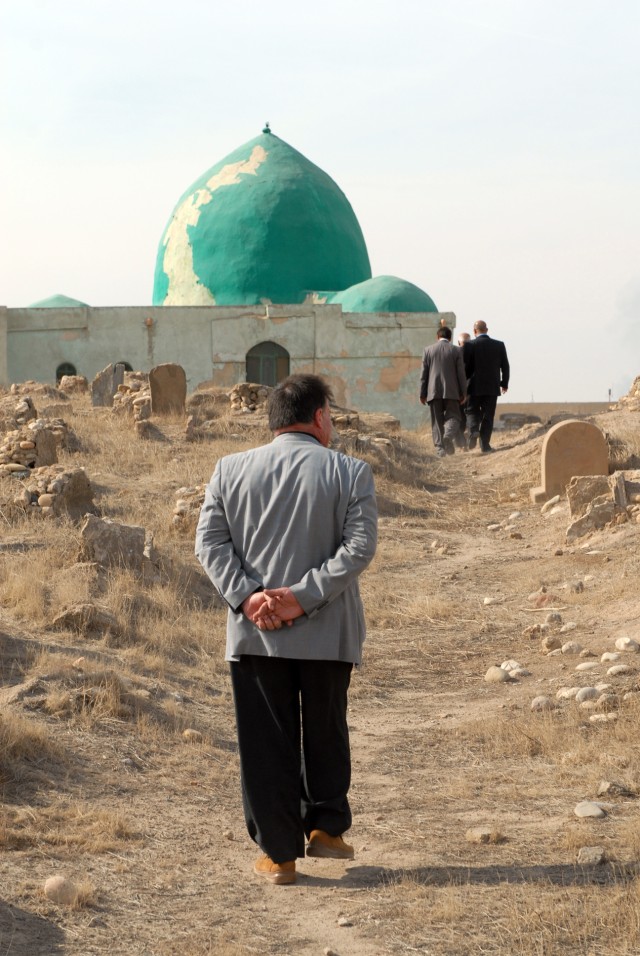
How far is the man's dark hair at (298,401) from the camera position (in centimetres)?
375

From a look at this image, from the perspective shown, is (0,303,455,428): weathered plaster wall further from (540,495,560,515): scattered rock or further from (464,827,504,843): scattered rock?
(464,827,504,843): scattered rock

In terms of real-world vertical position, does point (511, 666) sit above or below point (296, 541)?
below

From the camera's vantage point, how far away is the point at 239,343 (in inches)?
994

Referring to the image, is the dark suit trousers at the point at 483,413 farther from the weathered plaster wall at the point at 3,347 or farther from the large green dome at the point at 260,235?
the weathered plaster wall at the point at 3,347

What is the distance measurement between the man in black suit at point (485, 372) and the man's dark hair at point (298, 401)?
35.9 ft

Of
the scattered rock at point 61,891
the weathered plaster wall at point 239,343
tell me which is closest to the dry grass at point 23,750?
the scattered rock at point 61,891

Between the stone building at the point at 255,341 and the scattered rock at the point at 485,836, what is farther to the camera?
the stone building at the point at 255,341

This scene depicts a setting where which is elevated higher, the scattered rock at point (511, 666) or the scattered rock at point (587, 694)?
the scattered rock at point (587, 694)

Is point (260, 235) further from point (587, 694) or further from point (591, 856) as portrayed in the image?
point (591, 856)

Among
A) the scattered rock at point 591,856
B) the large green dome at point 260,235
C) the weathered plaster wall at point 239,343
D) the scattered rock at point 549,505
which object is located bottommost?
the scattered rock at point 591,856

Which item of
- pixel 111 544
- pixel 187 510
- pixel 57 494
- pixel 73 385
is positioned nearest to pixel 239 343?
pixel 73 385

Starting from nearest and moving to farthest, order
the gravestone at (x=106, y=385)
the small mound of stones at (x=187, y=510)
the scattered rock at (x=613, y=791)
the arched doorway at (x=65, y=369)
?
the scattered rock at (x=613, y=791)
the small mound of stones at (x=187, y=510)
the gravestone at (x=106, y=385)
the arched doorway at (x=65, y=369)

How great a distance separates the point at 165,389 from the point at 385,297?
36.3 feet

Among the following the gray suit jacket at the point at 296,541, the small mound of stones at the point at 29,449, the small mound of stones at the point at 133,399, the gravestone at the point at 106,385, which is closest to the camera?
the gray suit jacket at the point at 296,541
